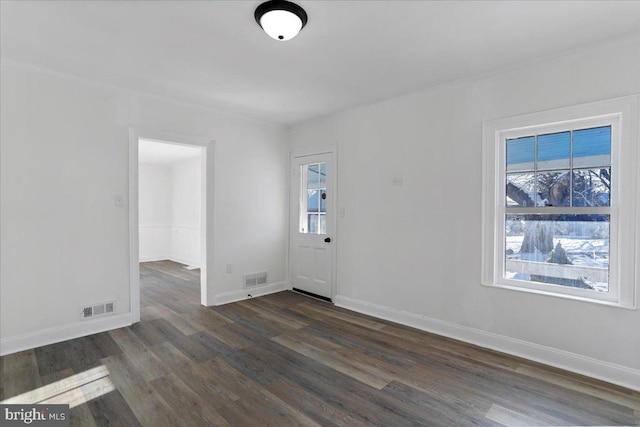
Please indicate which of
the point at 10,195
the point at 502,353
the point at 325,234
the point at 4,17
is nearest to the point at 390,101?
the point at 325,234

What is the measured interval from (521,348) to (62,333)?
4476 millimetres

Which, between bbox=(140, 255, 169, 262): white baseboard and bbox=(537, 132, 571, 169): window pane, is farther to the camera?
bbox=(140, 255, 169, 262): white baseboard

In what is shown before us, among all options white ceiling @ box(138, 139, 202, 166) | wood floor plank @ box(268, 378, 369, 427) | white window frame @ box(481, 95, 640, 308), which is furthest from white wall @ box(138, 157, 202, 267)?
white window frame @ box(481, 95, 640, 308)

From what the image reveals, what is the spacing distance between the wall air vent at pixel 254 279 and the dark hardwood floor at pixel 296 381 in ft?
3.58

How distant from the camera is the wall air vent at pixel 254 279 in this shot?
4648 millimetres

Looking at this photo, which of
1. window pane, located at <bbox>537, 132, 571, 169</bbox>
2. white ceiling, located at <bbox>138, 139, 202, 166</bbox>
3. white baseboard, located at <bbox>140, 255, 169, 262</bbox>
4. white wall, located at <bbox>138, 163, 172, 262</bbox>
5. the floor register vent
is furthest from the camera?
white wall, located at <bbox>138, 163, 172, 262</bbox>

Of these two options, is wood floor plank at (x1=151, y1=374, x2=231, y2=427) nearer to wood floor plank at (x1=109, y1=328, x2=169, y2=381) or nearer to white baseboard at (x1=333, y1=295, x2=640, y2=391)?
wood floor plank at (x1=109, y1=328, x2=169, y2=381)

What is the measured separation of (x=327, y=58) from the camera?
279 cm

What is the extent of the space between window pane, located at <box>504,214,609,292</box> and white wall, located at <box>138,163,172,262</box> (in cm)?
796

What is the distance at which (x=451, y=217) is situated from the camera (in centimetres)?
335

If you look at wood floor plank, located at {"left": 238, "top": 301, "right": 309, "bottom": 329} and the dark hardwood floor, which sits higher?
wood floor plank, located at {"left": 238, "top": 301, "right": 309, "bottom": 329}

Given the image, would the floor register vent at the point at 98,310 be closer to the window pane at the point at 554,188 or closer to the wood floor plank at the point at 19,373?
the wood floor plank at the point at 19,373

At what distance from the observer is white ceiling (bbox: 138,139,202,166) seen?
6.12 metres

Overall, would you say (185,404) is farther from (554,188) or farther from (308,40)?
(554,188)
